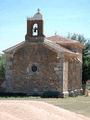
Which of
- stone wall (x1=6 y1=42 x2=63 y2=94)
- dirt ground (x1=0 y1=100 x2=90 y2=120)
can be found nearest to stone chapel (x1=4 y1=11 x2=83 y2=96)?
stone wall (x1=6 y1=42 x2=63 y2=94)

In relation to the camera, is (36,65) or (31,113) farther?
(36,65)

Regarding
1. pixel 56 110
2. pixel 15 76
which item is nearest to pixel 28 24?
pixel 15 76

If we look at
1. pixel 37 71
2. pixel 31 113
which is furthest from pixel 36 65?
pixel 31 113

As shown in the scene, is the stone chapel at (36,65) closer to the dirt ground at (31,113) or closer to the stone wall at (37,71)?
the stone wall at (37,71)

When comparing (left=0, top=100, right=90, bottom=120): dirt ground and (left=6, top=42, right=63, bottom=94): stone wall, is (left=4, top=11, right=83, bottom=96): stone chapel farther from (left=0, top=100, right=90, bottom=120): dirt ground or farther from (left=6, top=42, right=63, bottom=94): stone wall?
(left=0, top=100, right=90, bottom=120): dirt ground

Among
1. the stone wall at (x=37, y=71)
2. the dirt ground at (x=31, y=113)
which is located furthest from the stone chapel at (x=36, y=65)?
the dirt ground at (x=31, y=113)

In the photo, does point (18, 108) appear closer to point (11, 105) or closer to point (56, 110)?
point (11, 105)

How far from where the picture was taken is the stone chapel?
153 ft

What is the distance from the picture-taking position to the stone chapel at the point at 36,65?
153ft

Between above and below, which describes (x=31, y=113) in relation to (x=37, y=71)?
below

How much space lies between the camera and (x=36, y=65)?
47.0 m

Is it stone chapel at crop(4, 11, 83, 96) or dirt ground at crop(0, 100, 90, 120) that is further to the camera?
stone chapel at crop(4, 11, 83, 96)

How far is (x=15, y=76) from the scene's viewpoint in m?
47.8

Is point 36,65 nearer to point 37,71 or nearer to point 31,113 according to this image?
point 37,71
